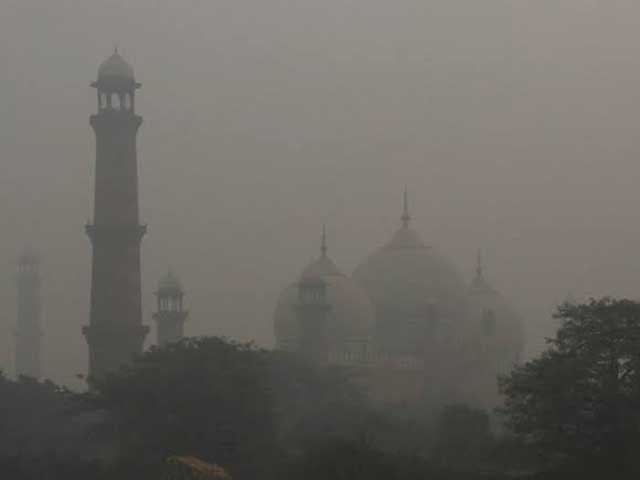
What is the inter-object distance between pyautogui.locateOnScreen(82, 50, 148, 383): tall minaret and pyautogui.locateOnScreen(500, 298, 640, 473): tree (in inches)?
1088

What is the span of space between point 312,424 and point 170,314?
25.0m

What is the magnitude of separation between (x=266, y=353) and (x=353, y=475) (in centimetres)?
2698

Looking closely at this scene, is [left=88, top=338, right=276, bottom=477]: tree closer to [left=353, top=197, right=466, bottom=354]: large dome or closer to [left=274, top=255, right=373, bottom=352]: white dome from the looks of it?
[left=274, top=255, right=373, bottom=352]: white dome

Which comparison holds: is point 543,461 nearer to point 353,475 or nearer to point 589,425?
point 589,425

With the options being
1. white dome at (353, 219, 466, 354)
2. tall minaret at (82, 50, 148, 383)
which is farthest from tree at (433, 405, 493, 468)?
white dome at (353, 219, 466, 354)

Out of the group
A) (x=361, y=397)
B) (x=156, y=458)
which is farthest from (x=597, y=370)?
(x=361, y=397)

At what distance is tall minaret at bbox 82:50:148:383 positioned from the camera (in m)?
56.5

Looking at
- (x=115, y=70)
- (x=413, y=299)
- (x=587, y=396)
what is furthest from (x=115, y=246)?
(x=587, y=396)

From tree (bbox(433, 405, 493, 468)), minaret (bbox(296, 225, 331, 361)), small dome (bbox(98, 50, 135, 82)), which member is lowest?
tree (bbox(433, 405, 493, 468))

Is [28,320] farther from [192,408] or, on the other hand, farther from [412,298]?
[192,408]

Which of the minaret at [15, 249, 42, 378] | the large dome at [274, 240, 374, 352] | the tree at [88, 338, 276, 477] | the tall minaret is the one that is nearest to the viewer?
the tree at [88, 338, 276, 477]

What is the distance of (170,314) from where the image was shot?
70062 millimetres

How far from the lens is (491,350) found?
80812 mm

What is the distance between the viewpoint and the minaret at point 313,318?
6838 centimetres
